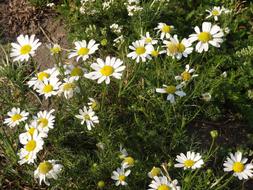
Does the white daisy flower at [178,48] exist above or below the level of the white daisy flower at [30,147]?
above

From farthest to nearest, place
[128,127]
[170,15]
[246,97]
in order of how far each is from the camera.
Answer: [170,15] → [246,97] → [128,127]

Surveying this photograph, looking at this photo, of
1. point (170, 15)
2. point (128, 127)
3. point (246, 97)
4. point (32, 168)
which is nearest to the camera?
point (32, 168)

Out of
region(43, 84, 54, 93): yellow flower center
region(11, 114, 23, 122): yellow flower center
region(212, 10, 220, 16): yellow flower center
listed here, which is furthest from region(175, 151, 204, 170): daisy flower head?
region(212, 10, 220, 16): yellow flower center

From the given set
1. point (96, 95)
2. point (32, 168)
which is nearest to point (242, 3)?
point (96, 95)

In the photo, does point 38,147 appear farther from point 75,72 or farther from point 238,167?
point 238,167

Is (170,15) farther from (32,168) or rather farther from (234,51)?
(32,168)

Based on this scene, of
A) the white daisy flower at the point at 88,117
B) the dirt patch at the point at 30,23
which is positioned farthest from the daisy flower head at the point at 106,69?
the dirt patch at the point at 30,23

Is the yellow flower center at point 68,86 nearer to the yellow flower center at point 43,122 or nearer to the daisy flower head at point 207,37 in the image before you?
the yellow flower center at point 43,122

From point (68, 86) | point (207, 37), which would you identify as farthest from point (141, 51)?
point (68, 86)
